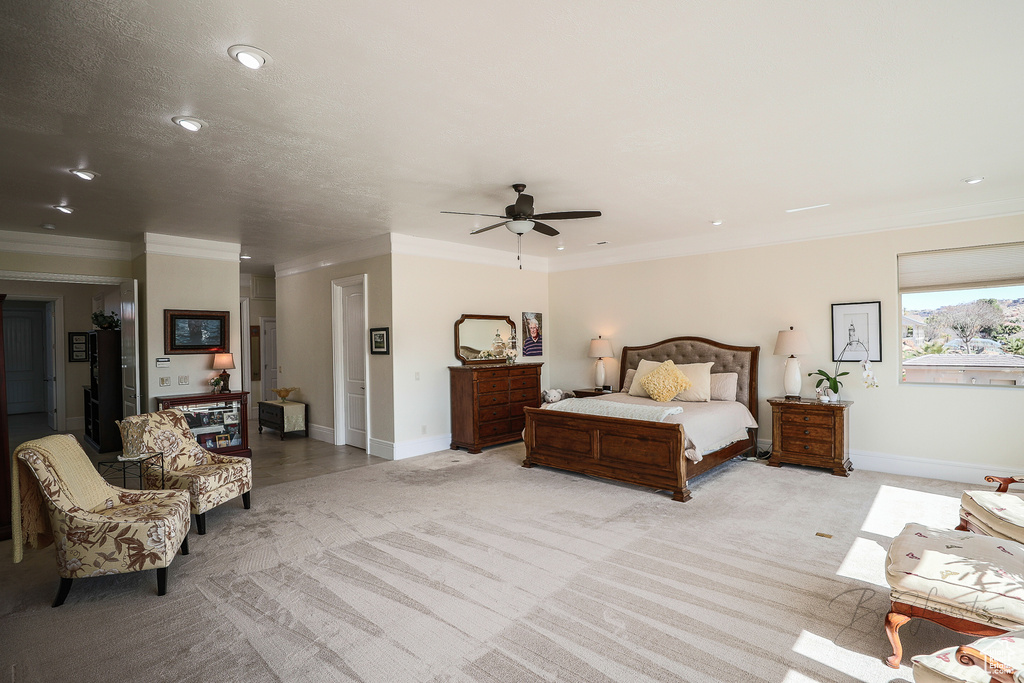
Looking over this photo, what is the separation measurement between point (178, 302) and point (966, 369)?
8.40 m

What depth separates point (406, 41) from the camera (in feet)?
7.11

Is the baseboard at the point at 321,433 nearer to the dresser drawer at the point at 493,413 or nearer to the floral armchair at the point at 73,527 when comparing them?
the dresser drawer at the point at 493,413

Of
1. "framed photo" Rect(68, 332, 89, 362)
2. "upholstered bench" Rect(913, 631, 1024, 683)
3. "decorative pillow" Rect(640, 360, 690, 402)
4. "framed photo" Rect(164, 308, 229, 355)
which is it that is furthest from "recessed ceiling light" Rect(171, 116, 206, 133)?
"framed photo" Rect(68, 332, 89, 362)

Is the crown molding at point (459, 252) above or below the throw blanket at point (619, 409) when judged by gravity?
above

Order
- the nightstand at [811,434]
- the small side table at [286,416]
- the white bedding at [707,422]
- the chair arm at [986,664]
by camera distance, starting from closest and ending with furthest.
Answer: the chair arm at [986,664] → the white bedding at [707,422] → the nightstand at [811,434] → the small side table at [286,416]

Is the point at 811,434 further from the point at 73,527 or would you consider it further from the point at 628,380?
the point at 73,527

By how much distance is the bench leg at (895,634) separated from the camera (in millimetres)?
2109

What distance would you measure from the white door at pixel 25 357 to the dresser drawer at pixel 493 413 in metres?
9.64

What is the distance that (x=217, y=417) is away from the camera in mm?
5895

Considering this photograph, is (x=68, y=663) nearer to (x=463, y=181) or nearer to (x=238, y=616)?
(x=238, y=616)

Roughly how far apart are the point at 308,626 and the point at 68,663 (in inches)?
39.0

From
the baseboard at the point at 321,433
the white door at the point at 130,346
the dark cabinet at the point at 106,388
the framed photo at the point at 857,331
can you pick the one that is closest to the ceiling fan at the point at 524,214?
the framed photo at the point at 857,331

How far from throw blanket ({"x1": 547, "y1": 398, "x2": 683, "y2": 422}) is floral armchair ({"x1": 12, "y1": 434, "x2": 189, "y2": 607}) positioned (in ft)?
11.6

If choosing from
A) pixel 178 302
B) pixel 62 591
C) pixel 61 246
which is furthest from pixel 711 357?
pixel 61 246
